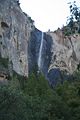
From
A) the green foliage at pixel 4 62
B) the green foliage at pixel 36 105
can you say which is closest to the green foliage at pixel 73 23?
the green foliage at pixel 36 105

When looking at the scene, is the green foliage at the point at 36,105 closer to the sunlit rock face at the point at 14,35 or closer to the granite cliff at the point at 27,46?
the sunlit rock face at the point at 14,35

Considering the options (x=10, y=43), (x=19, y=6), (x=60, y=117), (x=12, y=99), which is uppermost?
(x=19, y=6)

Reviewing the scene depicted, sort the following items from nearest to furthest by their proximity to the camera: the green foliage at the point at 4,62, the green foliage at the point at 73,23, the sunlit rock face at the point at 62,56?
1. the green foliage at the point at 73,23
2. the green foliage at the point at 4,62
3. the sunlit rock face at the point at 62,56

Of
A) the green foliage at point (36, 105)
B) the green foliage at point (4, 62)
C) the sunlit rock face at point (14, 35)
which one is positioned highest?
the sunlit rock face at point (14, 35)

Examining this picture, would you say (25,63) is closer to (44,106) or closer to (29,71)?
(29,71)

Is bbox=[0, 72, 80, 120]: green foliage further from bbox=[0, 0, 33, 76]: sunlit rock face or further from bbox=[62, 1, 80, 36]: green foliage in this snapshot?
bbox=[0, 0, 33, 76]: sunlit rock face

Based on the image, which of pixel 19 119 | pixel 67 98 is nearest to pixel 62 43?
pixel 67 98

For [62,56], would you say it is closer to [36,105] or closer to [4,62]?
[4,62]

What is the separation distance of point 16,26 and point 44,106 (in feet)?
111

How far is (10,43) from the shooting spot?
60781 mm

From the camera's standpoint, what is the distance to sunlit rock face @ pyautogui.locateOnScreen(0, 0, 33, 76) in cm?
5978

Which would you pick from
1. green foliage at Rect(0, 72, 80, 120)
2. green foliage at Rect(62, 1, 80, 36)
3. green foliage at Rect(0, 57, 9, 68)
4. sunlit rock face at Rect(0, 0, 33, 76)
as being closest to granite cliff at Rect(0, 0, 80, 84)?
sunlit rock face at Rect(0, 0, 33, 76)

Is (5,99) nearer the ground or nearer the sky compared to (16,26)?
nearer the ground

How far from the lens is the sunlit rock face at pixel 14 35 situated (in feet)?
196
